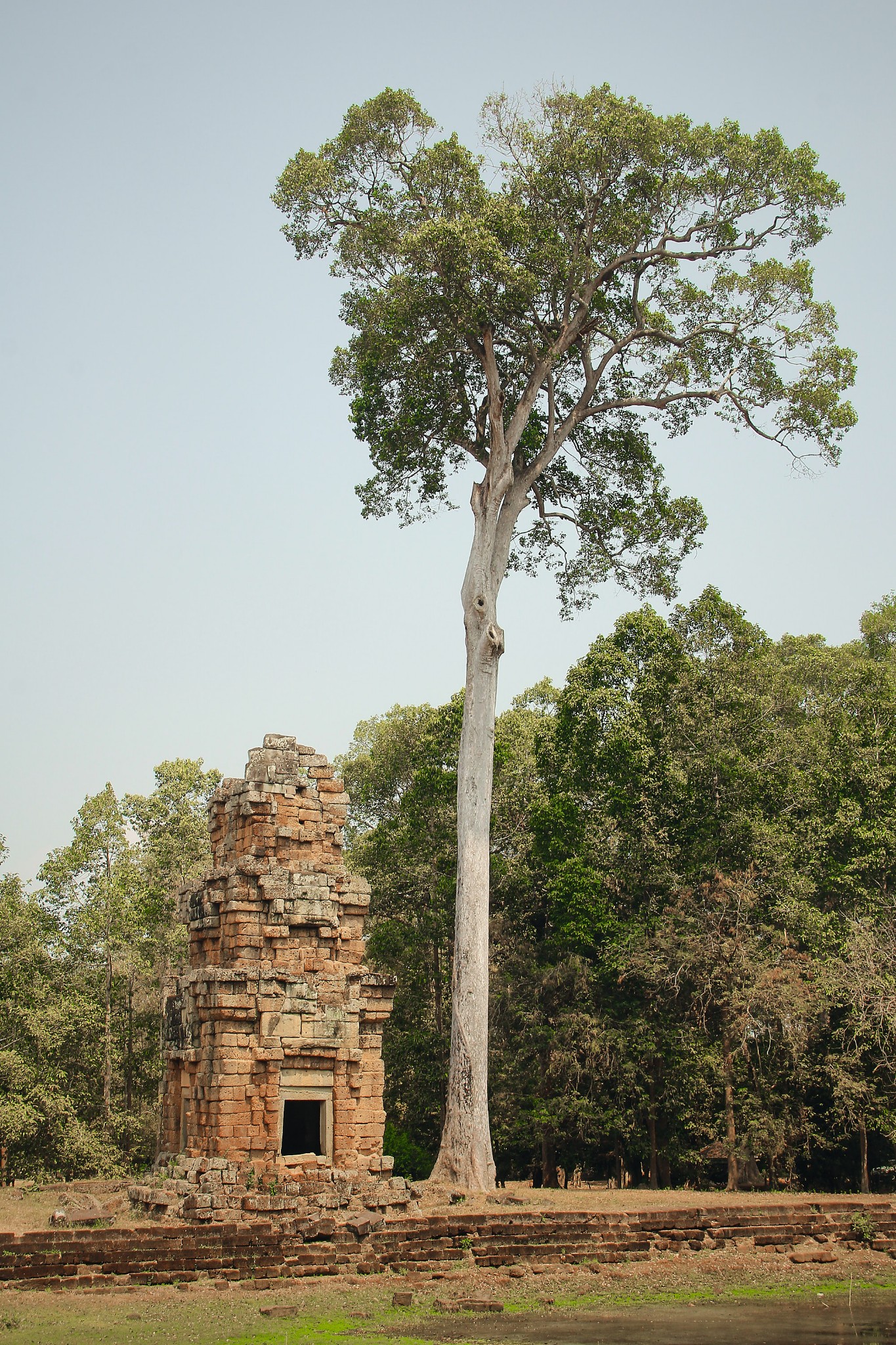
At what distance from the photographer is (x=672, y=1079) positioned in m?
21.2

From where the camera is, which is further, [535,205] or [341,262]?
[341,262]

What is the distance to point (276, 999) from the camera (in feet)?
44.0

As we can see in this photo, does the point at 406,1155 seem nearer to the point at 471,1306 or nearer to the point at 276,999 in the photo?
the point at 276,999

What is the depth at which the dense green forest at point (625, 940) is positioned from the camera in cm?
2083

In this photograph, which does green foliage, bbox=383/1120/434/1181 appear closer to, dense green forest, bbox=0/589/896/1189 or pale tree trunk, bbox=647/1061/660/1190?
dense green forest, bbox=0/589/896/1189

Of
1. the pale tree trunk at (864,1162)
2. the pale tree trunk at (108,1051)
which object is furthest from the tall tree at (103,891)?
the pale tree trunk at (864,1162)

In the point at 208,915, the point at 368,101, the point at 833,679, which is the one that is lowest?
the point at 208,915

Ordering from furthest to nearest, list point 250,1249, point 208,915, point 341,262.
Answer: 1. point 341,262
2. point 208,915
3. point 250,1249

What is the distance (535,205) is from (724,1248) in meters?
15.3

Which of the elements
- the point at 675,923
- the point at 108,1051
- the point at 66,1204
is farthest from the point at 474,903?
the point at 108,1051

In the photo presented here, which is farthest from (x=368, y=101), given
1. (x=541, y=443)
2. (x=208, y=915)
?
(x=208, y=915)

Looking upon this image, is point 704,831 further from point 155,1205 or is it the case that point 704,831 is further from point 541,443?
point 155,1205

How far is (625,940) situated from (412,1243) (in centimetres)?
1110

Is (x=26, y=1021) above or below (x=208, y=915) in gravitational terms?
below
